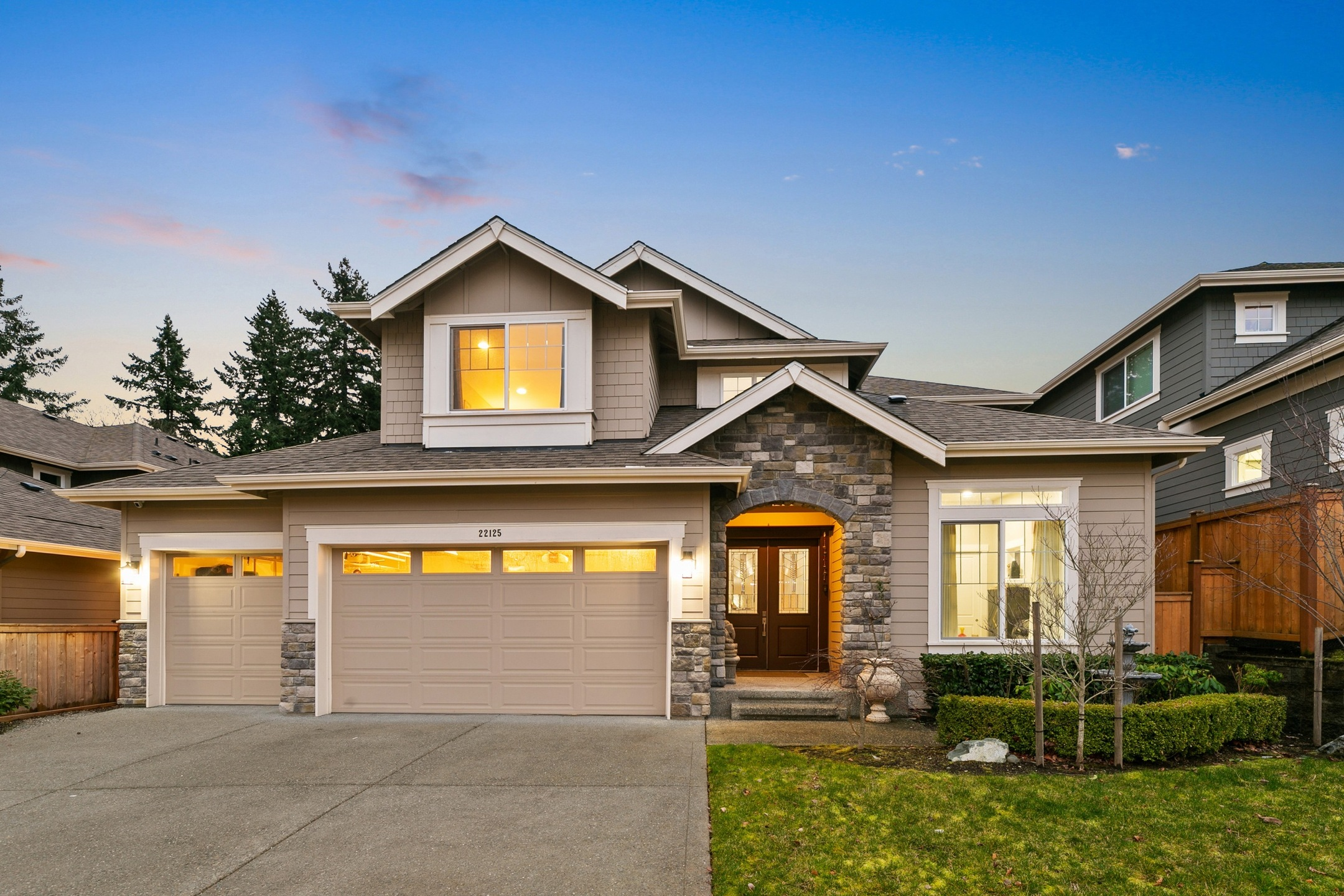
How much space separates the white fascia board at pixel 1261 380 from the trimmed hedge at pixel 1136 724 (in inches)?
221

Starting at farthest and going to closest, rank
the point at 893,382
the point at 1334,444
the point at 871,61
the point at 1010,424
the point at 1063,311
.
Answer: the point at 1063,311, the point at 893,382, the point at 871,61, the point at 1010,424, the point at 1334,444

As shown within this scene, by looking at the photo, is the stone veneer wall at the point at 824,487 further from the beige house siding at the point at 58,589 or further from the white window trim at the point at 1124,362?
the beige house siding at the point at 58,589

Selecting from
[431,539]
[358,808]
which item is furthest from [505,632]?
[358,808]

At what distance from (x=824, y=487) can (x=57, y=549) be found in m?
12.3

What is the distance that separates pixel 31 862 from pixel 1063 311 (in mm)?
24430

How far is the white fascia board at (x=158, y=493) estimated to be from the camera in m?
10.5

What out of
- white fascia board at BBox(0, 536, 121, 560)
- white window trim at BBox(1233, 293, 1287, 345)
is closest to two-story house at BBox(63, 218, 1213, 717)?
white fascia board at BBox(0, 536, 121, 560)

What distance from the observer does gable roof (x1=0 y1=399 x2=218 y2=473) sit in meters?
18.8

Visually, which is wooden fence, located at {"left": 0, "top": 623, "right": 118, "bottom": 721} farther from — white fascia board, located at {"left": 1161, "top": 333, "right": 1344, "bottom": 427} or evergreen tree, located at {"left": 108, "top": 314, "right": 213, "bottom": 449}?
evergreen tree, located at {"left": 108, "top": 314, "right": 213, "bottom": 449}

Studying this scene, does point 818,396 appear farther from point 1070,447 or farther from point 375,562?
point 375,562

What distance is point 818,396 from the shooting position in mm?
10031

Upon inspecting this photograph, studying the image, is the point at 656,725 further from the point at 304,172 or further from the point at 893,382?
the point at 304,172

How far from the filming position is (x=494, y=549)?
32.8ft

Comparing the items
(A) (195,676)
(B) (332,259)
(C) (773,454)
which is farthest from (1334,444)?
(B) (332,259)
